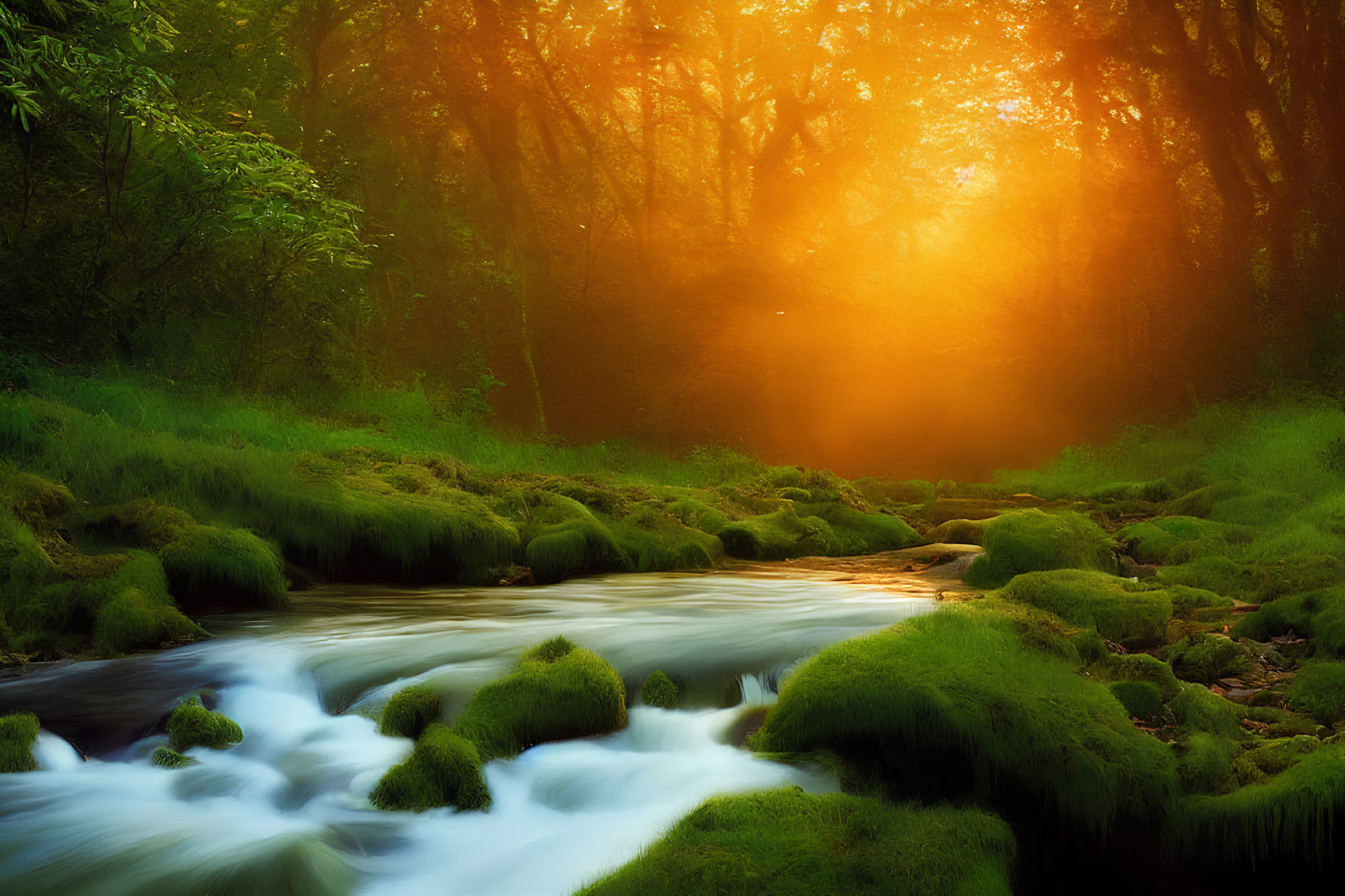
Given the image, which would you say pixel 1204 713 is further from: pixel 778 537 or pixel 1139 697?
pixel 778 537

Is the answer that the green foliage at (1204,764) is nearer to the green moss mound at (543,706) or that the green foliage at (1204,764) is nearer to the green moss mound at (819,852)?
the green moss mound at (819,852)

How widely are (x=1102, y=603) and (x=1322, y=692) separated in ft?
4.30

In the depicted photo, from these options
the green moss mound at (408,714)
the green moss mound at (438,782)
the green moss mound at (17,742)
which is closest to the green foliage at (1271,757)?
the green moss mound at (438,782)

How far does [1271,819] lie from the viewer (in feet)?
9.81

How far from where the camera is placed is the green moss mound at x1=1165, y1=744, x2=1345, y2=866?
2965mm

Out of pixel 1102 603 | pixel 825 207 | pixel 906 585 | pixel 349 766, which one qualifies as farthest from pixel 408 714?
pixel 825 207

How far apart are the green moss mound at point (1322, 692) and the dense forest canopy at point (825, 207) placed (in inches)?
517

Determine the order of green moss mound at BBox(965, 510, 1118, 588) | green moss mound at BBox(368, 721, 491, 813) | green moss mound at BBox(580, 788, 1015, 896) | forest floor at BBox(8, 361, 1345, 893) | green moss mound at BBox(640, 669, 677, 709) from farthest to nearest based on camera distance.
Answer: green moss mound at BBox(965, 510, 1118, 588) < green moss mound at BBox(640, 669, 677, 709) < green moss mound at BBox(368, 721, 491, 813) < forest floor at BBox(8, 361, 1345, 893) < green moss mound at BBox(580, 788, 1015, 896)

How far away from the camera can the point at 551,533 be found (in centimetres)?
862

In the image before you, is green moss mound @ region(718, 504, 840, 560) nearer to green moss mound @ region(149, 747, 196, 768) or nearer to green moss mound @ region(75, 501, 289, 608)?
green moss mound @ region(75, 501, 289, 608)

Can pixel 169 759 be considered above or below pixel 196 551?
below

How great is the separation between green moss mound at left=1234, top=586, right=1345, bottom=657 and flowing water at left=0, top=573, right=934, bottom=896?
1738 mm

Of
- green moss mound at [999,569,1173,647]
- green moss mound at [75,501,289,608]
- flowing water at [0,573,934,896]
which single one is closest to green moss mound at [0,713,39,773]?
flowing water at [0,573,934,896]

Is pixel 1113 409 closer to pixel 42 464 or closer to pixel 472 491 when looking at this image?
pixel 472 491
